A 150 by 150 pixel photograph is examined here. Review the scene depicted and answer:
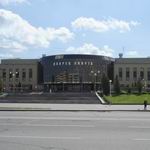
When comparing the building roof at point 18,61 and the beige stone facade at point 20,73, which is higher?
the building roof at point 18,61

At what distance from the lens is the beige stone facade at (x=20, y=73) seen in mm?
164875

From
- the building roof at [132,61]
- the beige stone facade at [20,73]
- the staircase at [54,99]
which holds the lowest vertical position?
the staircase at [54,99]

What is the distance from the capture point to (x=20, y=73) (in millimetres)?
165750

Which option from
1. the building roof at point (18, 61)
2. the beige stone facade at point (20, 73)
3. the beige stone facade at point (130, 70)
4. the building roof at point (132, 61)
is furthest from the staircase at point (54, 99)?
the building roof at point (18, 61)

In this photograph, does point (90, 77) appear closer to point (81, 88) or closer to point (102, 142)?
point (81, 88)

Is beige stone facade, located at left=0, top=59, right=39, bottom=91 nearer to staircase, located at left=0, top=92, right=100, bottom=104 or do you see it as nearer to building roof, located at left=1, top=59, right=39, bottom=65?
building roof, located at left=1, top=59, right=39, bottom=65

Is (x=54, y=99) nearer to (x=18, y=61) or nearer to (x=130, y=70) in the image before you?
(x=130, y=70)

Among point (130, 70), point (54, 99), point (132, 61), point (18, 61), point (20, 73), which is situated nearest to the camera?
point (54, 99)

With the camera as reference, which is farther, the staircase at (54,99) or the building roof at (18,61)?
the building roof at (18,61)

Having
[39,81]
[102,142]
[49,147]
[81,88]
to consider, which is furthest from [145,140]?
[39,81]

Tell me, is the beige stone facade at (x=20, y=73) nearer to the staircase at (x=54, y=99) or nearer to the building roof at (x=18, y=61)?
the building roof at (x=18, y=61)

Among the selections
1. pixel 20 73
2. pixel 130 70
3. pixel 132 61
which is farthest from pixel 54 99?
pixel 20 73

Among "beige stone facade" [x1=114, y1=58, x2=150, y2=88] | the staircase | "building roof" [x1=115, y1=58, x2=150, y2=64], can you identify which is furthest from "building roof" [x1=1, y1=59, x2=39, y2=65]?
the staircase

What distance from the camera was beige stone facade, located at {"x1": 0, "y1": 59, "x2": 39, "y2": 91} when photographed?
541ft
